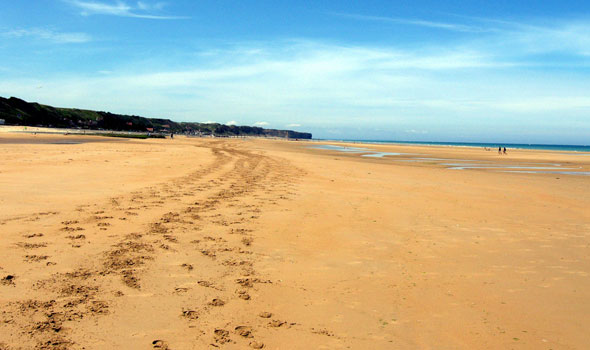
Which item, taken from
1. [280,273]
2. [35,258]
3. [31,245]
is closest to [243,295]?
[280,273]

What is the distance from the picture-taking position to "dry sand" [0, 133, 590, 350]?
3602mm

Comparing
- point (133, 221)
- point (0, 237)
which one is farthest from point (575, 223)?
point (0, 237)

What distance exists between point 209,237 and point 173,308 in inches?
105

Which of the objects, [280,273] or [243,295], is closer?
[243,295]

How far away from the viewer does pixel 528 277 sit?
5344 mm

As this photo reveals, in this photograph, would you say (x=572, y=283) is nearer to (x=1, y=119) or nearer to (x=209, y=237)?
(x=209, y=237)

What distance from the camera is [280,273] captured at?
5.17 metres

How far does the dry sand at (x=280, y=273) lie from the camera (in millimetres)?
3602

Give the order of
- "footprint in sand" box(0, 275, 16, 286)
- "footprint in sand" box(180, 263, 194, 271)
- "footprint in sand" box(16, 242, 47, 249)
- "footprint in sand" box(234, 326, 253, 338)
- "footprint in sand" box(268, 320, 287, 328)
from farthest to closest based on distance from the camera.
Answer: "footprint in sand" box(16, 242, 47, 249) < "footprint in sand" box(180, 263, 194, 271) < "footprint in sand" box(0, 275, 16, 286) < "footprint in sand" box(268, 320, 287, 328) < "footprint in sand" box(234, 326, 253, 338)

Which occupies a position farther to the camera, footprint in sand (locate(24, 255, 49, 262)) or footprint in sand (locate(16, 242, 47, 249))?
footprint in sand (locate(16, 242, 47, 249))

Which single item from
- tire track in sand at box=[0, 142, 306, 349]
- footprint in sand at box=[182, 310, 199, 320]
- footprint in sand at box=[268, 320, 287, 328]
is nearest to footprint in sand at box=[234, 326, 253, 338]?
tire track in sand at box=[0, 142, 306, 349]

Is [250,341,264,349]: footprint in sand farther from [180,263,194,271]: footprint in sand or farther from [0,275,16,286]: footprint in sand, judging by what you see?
[0,275,16,286]: footprint in sand

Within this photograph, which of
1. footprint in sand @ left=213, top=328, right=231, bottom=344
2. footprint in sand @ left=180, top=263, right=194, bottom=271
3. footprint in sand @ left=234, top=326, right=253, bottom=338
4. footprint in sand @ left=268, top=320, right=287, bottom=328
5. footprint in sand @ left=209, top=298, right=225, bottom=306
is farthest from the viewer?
footprint in sand @ left=180, top=263, right=194, bottom=271

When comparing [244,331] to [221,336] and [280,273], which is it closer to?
[221,336]
